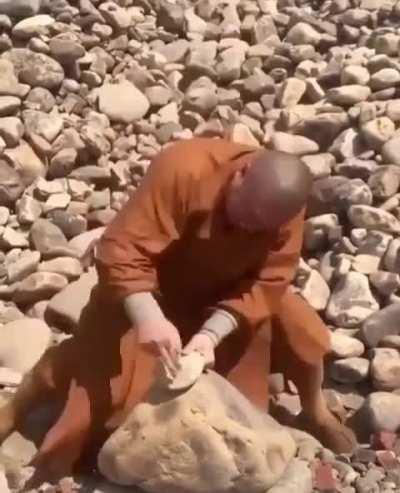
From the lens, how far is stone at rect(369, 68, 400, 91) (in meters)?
3.28

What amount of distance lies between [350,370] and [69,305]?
555 millimetres

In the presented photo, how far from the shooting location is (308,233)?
9.49 feet

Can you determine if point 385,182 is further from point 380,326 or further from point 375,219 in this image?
point 380,326

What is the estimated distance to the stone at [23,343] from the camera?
259cm

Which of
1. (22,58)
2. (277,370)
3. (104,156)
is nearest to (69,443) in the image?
(277,370)

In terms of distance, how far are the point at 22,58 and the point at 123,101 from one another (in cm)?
27

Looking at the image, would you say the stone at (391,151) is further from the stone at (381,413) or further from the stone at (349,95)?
the stone at (381,413)

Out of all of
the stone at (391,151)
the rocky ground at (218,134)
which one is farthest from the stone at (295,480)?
the stone at (391,151)

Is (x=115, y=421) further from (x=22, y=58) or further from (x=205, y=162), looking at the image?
(x=22, y=58)

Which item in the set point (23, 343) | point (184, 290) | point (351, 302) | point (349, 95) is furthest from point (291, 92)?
point (184, 290)

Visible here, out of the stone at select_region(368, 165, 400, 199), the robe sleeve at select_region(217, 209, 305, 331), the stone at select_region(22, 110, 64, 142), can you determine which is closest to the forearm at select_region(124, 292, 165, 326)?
the robe sleeve at select_region(217, 209, 305, 331)

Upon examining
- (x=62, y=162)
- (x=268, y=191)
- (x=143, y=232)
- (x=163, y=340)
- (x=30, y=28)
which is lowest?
(x=62, y=162)

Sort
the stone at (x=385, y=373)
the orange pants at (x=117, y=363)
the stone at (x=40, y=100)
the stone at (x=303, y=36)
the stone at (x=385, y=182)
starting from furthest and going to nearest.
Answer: the stone at (x=303, y=36) < the stone at (x=40, y=100) < the stone at (x=385, y=182) < the stone at (x=385, y=373) < the orange pants at (x=117, y=363)

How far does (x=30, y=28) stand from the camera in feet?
11.0
